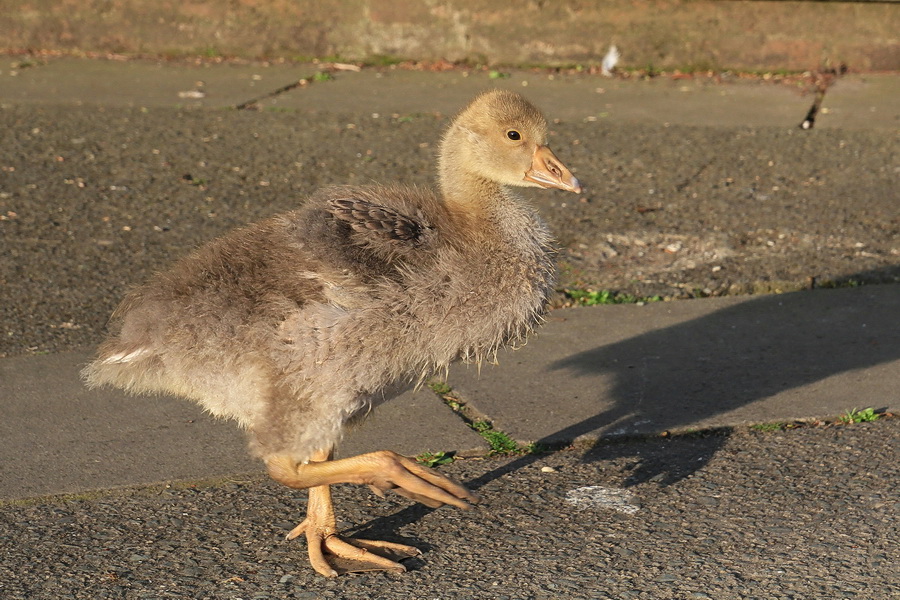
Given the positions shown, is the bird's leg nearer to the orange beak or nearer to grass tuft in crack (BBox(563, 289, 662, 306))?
the orange beak

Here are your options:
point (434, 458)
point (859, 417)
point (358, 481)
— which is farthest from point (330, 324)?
point (859, 417)

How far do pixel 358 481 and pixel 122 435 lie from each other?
136 cm

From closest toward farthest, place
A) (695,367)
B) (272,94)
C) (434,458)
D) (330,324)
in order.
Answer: (330,324)
(434,458)
(695,367)
(272,94)

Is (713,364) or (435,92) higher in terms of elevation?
(435,92)

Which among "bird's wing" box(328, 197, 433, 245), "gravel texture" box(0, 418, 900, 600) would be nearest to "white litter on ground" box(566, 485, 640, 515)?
"gravel texture" box(0, 418, 900, 600)

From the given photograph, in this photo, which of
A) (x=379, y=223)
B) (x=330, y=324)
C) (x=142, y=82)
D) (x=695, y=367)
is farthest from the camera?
(x=142, y=82)

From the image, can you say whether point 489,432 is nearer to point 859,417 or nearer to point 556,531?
point 556,531

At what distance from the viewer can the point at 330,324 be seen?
3.85 meters

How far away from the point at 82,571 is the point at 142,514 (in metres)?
0.42

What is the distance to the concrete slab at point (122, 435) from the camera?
14.7 feet

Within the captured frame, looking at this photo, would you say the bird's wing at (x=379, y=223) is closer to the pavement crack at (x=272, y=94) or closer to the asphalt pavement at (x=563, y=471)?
the asphalt pavement at (x=563, y=471)

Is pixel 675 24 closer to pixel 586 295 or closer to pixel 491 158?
pixel 586 295

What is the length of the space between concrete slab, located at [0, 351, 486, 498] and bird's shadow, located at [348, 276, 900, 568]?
492mm

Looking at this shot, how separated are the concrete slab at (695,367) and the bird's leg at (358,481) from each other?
94 centimetres
